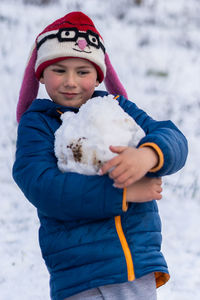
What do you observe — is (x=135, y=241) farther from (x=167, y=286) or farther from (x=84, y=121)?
(x=167, y=286)

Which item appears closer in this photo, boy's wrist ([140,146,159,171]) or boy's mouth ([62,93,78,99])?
boy's wrist ([140,146,159,171])

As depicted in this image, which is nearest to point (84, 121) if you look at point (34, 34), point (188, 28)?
point (34, 34)

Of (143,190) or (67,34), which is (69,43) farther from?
(143,190)

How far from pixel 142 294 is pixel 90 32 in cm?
125

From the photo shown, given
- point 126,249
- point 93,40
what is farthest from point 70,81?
point 126,249

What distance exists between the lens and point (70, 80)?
5.43ft

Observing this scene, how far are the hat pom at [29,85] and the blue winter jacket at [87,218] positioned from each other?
0.43 meters

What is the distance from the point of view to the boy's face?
169 cm

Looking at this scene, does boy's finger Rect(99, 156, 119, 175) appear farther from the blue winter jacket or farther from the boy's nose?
the boy's nose

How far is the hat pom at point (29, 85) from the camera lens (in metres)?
1.94

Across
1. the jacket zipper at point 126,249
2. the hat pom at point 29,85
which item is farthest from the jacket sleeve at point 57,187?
the hat pom at point 29,85

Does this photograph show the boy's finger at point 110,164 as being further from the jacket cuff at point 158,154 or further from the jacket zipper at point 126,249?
the jacket zipper at point 126,249

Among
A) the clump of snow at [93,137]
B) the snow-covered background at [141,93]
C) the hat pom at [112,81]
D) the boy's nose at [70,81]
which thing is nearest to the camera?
the clump of snow at [93,137]

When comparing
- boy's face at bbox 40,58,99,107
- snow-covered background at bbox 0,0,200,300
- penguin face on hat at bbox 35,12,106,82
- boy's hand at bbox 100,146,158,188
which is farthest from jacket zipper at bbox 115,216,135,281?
snow-covered background at bbox 0,0,200,300
